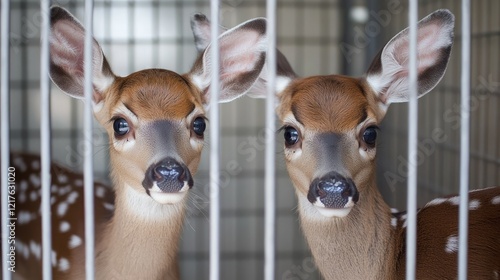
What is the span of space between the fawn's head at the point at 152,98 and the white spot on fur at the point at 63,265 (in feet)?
1.68

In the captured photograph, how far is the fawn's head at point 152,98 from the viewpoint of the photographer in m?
2.11

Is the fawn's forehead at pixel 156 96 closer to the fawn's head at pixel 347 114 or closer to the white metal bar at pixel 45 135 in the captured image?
the fawn's head at pixel 347 114

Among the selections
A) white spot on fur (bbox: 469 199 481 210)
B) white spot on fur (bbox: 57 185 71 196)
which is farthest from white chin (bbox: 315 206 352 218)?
white spot on fur (bbox: 57 185 71 196)

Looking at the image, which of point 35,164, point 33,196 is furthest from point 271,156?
point 35,164

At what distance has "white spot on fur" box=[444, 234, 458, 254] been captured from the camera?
222 cm

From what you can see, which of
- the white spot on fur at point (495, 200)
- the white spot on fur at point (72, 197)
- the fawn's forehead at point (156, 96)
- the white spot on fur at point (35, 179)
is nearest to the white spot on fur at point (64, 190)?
the white spot on fur at point (72, 197)

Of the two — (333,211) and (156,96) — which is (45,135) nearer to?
(156,96)

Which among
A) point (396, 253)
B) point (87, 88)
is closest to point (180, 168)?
point (87, 88)

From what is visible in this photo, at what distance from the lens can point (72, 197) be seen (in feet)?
10.0

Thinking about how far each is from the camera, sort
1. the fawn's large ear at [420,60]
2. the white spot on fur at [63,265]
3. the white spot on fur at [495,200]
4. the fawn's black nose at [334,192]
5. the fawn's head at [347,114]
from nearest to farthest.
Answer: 1. the fawn's black nose at [334,192]
2. the fawn's head at [347,114]
3. the fawn's large ear at [420,60]
4. the white spot on fur at [495,200]
5. the white spot on fur at [63,265]

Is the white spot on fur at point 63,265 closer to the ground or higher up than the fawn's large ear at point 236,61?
closer to the ground

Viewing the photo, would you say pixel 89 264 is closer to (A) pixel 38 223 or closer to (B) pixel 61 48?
(B) pixel 61 48

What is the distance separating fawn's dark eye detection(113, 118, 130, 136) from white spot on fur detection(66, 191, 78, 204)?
0.93m

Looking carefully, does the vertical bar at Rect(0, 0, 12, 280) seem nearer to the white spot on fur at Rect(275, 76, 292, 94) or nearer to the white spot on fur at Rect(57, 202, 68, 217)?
the white spot on fur at Rect(275, 76, 292, 94)
